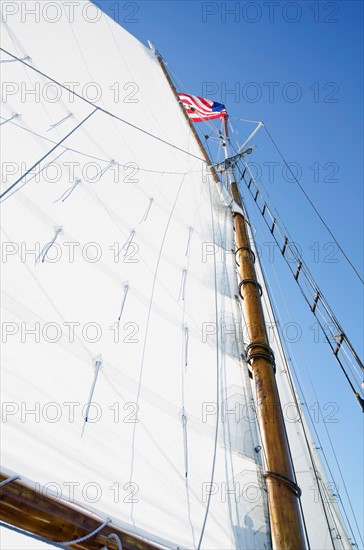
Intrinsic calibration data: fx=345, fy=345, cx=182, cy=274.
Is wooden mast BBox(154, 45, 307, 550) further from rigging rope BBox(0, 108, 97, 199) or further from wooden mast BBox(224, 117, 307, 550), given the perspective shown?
rigging rope BBox(0, 108, 97, 199)

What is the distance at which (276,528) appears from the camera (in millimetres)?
2221

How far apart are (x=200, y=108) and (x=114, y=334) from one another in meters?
7.00

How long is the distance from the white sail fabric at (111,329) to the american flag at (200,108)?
134 inches

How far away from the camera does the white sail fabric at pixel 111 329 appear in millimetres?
2086

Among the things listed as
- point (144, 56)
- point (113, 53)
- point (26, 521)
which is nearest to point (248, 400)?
point (26, 521)

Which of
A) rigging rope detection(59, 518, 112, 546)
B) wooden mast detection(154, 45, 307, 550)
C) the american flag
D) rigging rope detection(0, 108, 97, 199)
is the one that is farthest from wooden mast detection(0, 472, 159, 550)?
the american flag

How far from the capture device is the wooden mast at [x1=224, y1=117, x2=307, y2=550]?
2207 mm

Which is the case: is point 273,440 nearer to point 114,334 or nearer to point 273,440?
point 273,440

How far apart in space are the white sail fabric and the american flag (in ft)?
11.2

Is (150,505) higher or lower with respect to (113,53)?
A: lower

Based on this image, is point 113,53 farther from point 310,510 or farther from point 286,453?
point 310,510

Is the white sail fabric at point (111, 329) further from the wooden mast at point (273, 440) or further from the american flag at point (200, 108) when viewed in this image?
the american flag at point (200, 108)

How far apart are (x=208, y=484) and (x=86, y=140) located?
148 inches

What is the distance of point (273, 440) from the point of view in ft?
8.64
